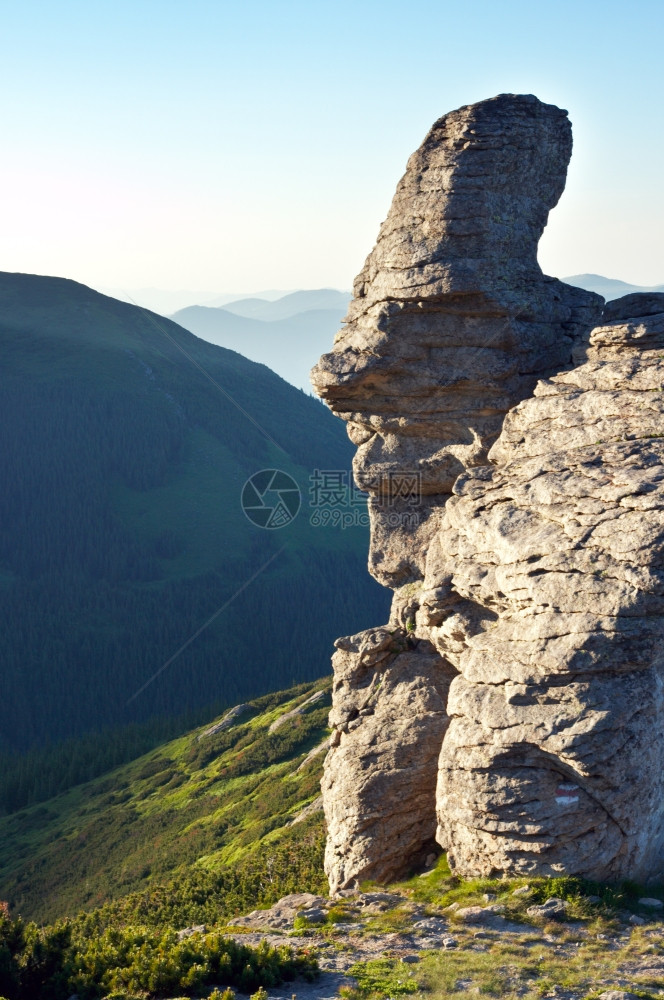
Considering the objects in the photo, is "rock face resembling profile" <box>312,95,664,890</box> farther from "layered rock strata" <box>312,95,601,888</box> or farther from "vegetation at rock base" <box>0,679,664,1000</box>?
"vegetation at rock base" <box>0,679,664,1000</box>

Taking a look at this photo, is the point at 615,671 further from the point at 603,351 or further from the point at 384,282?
the point at 384,282

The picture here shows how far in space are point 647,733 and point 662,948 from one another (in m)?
7.00

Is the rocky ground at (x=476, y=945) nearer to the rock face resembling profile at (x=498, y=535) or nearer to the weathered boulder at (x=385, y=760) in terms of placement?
the rock face resembling profile at (x=498, y=535)

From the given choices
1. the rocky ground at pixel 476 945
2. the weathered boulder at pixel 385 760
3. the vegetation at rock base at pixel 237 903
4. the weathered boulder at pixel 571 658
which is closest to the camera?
the rocky ground at pixel 476 945

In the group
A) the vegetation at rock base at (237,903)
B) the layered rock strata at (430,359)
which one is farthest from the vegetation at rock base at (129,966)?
the layered rock strata at (430,359)

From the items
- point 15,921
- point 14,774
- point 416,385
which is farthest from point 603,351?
point 14,774

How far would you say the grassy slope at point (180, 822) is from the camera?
237 ft

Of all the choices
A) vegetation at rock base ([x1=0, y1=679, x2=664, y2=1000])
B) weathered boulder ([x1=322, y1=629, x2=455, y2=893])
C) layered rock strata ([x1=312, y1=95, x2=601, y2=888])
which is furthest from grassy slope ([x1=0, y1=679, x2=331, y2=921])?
layered rock strata ([x1=312, y1=95, x2=601, y2=888])

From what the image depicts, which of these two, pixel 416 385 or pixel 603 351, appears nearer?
pixel 603 351

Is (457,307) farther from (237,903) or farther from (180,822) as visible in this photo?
(180,822)

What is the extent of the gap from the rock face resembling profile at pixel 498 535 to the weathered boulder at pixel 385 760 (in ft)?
0.31

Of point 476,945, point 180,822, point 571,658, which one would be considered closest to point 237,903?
point 476,945

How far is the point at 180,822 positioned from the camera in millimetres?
96812

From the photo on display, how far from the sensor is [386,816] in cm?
3934
